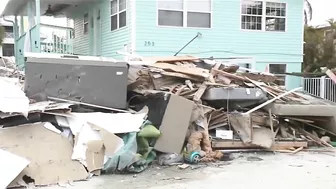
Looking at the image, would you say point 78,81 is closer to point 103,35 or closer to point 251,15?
point 103,35

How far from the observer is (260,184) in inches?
231

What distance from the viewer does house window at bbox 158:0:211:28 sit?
578 inches

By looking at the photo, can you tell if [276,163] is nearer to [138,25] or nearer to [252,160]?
[252,160]

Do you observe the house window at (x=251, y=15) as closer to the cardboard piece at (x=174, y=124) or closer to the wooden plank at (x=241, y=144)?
the wooden plank at (x=241, y=144)

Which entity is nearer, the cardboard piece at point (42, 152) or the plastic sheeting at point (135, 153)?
the cardboard piece at point (42, 152)

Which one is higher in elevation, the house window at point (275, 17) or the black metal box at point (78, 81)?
the house window at point (275, 17)

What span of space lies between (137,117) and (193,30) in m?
8.56

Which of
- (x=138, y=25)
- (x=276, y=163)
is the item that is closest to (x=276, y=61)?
(x=138, y=25)

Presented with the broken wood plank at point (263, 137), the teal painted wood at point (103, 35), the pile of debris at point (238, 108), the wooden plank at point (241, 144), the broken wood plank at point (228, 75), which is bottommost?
the wooden plank at point (241, 144)

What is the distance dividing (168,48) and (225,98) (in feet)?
22.4

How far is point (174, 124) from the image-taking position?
738cm

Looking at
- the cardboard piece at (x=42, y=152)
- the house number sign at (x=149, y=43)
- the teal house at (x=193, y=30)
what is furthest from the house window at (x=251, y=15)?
the cardboard piece at (x=42, y=152)

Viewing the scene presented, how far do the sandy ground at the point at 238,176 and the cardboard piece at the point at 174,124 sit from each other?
47 cm

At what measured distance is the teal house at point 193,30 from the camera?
47.6ft
